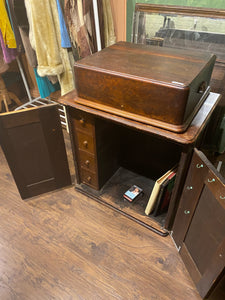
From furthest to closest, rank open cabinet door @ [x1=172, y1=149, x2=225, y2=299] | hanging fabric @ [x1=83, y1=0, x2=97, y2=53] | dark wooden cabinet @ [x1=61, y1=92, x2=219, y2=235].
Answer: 1. hanging fabric @ [x1=83, y1=0, x2=97, y2=53]
2. dark wooden cabinet @ [x1=61, y1=92, x2=219, y2=235]
3. open cabinet door @ [x1=172, y1=149, x2=225, y2=299]

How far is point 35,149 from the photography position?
143 cm

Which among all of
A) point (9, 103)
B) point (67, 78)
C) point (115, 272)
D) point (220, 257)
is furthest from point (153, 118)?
point (9, 103)

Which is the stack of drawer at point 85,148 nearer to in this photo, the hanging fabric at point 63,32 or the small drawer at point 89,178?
the small drawer at point 89,178

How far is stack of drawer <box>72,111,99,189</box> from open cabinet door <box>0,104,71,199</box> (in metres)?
0.12

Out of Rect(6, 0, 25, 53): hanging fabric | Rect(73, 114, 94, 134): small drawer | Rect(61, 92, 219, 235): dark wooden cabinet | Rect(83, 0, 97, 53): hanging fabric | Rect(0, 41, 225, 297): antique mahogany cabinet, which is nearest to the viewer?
Rect(0, 41, 225, 297): antique mahogany cabinet

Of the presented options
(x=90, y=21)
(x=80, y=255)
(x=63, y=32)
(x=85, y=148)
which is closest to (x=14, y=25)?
(x=63, y=32)

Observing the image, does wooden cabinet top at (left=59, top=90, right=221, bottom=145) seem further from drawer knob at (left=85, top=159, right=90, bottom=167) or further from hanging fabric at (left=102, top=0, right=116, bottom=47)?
hanging fabric at (left=102, top=0, right=116, bottom=47)

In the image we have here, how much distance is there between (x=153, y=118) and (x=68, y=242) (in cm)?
93

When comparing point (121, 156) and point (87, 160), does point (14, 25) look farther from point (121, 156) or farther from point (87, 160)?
point (121, 156)

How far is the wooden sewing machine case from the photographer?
92cm

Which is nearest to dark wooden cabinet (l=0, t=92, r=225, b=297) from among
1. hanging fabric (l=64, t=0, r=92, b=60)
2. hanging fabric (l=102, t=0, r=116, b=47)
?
hanging fabric (l=64, t=0, r=92, b=60)

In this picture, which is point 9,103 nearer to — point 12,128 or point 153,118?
point 12,128

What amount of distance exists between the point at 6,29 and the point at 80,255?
1.73 meters

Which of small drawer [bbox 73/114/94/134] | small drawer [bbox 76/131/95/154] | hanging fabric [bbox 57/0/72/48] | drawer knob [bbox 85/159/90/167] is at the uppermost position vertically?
hanging fabric [bbox 57/0/72/48]
